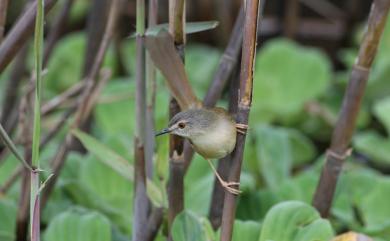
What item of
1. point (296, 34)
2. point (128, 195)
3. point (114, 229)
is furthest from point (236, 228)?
point (296, 34)

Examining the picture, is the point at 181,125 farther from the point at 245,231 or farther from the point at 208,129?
the point at 245,231

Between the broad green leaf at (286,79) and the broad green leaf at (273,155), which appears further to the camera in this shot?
the broad green leaf at (286,79)

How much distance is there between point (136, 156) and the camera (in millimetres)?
933

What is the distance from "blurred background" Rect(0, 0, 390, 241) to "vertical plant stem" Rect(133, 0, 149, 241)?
29 millimetres

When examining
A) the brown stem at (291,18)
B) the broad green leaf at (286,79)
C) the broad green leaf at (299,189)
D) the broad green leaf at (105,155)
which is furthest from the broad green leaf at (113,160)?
the brown stem at (291,18)

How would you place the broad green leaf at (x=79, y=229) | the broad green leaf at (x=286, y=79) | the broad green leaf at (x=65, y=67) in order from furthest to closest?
the broad green leaf at (x=65, y=67)
the broad green leaf at (x=286, y=79)
the broad green leaf at (x=79, y=229)

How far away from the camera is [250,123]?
184 centimetres


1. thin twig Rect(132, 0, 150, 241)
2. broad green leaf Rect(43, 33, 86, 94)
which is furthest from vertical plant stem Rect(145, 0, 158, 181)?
broad green leaf Rect(43, 33, 86, 94)

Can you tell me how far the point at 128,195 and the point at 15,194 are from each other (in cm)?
19

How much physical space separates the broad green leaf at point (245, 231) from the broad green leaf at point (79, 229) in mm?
177

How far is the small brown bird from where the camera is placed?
762 millimetres

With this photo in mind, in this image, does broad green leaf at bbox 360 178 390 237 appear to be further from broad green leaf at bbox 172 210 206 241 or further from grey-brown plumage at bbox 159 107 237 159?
grey-brown plumage at bbox 159 107 237 159

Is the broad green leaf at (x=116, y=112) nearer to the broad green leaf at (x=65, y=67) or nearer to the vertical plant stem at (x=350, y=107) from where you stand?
the broad green leaf at (x=65, y=67)

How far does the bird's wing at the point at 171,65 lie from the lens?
0.79 m
